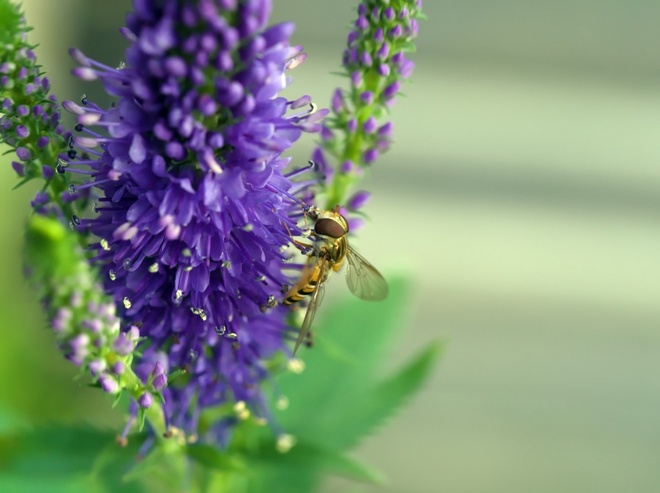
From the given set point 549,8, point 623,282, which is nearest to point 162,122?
point 549,8

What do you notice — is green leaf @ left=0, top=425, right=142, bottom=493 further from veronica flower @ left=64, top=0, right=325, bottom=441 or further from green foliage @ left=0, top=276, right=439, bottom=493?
veronica flower @ left=64, top=0, right=325, bottom=441

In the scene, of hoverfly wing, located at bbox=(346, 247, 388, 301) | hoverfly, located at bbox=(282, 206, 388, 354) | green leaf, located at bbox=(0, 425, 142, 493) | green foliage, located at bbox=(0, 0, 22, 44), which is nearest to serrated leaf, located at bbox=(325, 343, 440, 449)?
hoverfly wing, located at bbox=(346, 247, 388, 301)

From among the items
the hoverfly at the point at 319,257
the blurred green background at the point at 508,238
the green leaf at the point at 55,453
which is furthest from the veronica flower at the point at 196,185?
the blurred green background at the point at 508,238

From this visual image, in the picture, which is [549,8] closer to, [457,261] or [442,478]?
[457,261]

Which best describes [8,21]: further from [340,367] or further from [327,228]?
[340,367]

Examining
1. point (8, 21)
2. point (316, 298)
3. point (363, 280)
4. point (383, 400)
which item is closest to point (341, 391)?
point (383, 400)
